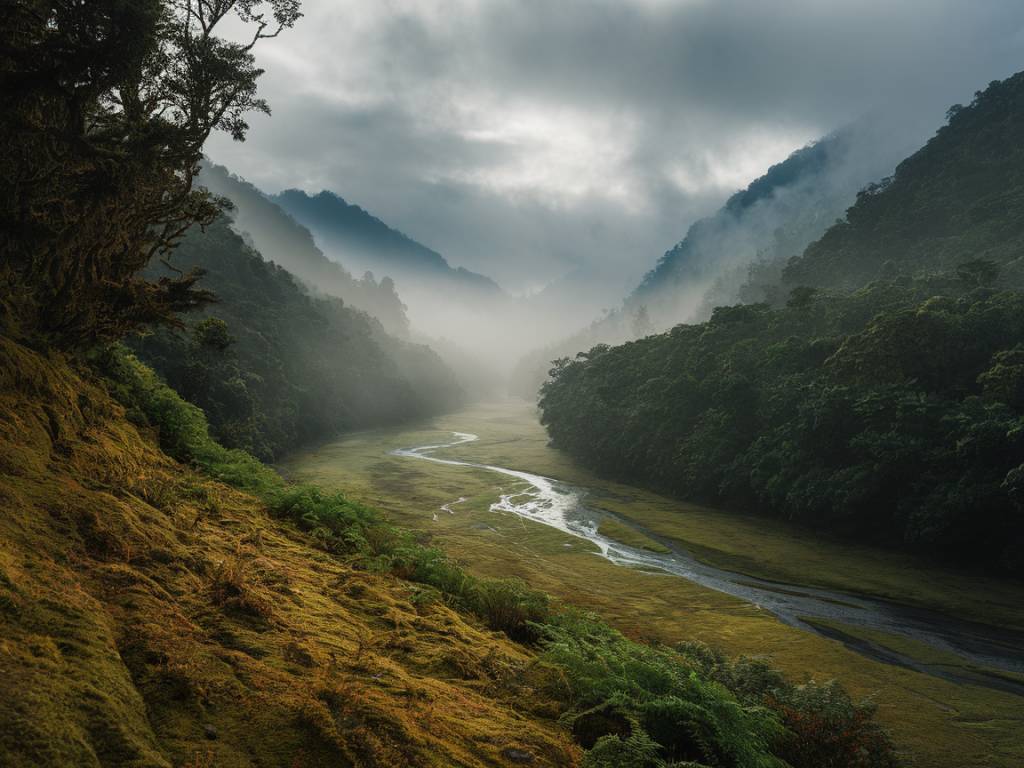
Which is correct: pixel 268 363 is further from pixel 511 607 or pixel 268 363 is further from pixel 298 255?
pixel 298 255

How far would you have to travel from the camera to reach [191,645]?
4.34 m

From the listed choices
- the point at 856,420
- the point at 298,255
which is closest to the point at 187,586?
the point at 856,420

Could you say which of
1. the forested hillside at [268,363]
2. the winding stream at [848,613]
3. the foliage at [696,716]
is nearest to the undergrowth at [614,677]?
the foliage at [696,716]

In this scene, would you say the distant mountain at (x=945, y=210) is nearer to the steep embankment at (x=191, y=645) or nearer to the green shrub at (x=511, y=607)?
the green shrub at (x=511, y=607)

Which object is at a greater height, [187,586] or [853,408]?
[853,408]

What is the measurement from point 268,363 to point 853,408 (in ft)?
174

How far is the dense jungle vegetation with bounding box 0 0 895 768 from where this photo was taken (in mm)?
3707

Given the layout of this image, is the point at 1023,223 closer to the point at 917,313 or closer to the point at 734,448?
the point at 917,313

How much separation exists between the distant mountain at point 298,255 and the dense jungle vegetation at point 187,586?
173m

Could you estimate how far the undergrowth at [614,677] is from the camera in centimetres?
558

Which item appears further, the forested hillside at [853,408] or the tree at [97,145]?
the forested hillside at [853,408]

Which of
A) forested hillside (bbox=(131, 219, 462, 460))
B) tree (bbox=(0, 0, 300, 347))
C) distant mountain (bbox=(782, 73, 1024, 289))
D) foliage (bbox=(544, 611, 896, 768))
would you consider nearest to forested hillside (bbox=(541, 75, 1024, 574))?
distant mountain (bbox=(782, 73, 1024, 289))

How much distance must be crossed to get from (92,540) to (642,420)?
4114 cm

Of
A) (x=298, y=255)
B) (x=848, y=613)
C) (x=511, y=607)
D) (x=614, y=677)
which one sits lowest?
(x=848, y=613)
